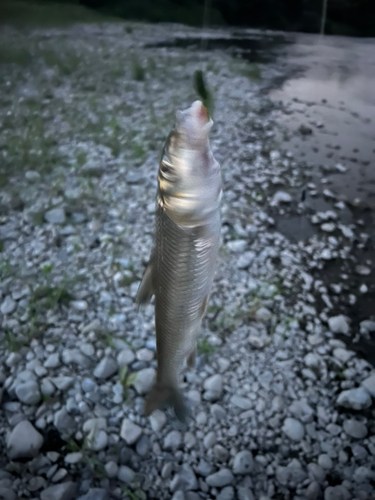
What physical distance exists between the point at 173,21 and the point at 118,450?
12.4ft

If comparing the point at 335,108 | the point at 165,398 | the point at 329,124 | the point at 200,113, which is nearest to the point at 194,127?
the point at 200,113

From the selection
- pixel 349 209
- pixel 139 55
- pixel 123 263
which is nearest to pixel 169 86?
pixel 139 55

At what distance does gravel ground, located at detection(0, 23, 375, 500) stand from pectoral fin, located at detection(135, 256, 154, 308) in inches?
22.2

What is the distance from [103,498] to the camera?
1.05 m

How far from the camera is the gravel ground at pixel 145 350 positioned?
3.76ft

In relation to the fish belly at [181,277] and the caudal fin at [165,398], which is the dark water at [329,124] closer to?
the caudal fin at [165,398]

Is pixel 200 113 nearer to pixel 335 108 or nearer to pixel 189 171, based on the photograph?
pixel 189 171

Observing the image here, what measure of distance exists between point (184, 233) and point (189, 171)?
12cm

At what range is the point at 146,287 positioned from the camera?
84 cm

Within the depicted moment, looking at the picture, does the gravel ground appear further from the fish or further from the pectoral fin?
the pectoral fin

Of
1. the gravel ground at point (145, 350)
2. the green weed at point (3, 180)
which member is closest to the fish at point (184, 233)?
the gravel ground at point (145, 350)

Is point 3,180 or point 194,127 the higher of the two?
point 194,127

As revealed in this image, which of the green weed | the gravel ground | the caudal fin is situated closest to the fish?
the caudal fin

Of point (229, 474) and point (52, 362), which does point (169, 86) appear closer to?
point (52, 362)
